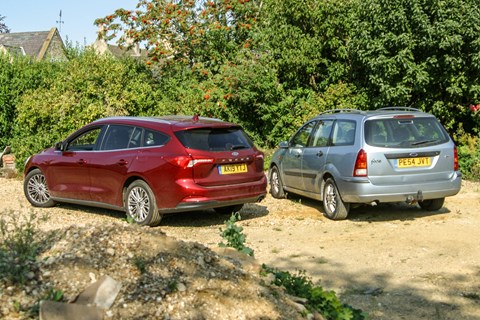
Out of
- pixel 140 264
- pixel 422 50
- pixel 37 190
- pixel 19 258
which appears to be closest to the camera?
pixel 19 258

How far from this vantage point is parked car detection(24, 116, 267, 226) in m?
9.72

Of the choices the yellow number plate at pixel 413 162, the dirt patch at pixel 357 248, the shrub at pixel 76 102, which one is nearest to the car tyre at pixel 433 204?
the dirt patch at pixel 357 248

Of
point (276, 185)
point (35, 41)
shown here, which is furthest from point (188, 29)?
point (35, 41)

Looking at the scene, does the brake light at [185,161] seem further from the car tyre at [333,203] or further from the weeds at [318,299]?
the weeds at [318,299]

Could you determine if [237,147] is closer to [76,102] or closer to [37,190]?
[37,190]

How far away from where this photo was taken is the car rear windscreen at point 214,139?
9914 millimetres

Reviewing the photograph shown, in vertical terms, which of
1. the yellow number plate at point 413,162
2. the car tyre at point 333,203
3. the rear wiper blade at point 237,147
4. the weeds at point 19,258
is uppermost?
the rear wiper blade at point 237,147

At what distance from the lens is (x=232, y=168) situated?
33.2ft

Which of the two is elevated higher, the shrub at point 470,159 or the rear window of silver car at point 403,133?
the rear window of silver car at point 403,133

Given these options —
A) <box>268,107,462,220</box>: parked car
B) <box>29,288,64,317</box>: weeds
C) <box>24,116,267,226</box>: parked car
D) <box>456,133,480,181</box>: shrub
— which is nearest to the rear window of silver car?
<box>268,107,462,220</box>: parked car

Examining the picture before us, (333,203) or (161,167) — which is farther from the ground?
(161,167)

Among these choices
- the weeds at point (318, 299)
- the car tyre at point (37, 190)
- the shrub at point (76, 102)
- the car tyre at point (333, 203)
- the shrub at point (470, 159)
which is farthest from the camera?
the shrub at point (76, 102)

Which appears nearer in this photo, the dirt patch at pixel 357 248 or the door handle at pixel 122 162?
the dirt patch at pixel 357 248

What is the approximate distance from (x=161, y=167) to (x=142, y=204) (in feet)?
2.50
